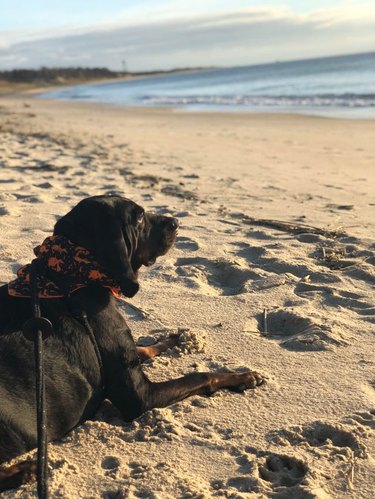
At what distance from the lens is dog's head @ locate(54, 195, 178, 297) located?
3.11 meters

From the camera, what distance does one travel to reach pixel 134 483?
2658 mm

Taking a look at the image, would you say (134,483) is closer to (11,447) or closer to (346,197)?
(11,447)

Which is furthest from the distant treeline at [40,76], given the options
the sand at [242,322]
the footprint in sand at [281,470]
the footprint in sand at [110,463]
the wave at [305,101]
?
the footprint in sand at [281,470]

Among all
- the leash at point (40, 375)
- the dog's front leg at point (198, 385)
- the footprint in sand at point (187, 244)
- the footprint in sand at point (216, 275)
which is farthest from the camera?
the footprint in sand at point (187, 244)

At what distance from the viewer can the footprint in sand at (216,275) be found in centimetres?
489

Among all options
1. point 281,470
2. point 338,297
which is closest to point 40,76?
point 338,297

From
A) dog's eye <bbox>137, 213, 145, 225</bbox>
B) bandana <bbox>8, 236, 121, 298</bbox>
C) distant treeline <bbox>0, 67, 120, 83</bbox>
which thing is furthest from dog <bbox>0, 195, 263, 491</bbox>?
distant treeline <bbox>0, 67, 120, 83</bbox>

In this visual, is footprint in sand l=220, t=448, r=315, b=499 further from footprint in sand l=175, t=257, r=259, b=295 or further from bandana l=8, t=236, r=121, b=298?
footprint in sand l=175, t=257, r=259, b=295

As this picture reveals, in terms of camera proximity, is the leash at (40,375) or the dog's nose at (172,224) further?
the dog's nose at (172,224)

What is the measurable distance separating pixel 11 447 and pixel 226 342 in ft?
5.61

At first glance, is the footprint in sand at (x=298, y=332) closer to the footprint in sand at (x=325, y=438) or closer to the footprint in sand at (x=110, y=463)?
the footprint in sand at (x=325, y=438)

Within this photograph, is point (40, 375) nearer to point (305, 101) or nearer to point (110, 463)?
point (110, 463)

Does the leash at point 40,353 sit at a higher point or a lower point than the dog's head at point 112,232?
lower

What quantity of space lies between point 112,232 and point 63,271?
333 millimetres
